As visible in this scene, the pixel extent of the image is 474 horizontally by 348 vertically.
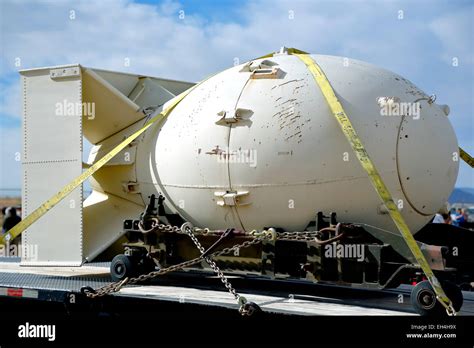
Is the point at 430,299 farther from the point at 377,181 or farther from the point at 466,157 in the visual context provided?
the point at 466,157

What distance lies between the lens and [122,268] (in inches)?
286

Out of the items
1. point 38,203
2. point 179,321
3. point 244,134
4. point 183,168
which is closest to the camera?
point 179,321

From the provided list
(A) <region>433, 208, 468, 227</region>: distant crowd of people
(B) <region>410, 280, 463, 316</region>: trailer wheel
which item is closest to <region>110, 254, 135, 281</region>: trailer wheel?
(B) <region>410, 280, 463, 316</region>: trailer wheel

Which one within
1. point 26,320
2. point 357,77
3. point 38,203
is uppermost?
point 357,77

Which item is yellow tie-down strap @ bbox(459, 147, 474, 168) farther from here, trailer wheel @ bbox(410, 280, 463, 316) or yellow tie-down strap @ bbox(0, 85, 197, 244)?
yellow tie-down strap @ bbox(0, 85, 197, 244)

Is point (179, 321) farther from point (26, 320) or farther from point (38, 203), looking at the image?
point (38, 203)

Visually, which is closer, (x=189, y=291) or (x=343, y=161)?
(x=343, y=161)

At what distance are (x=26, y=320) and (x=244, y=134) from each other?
270 cm

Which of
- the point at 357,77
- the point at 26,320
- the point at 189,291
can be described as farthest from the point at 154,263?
the point at 357,77

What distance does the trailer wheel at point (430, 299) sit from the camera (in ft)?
18.1

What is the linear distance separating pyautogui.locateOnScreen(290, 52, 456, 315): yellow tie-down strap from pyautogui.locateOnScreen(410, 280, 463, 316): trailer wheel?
0.13 metres

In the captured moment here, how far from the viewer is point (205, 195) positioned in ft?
22.2

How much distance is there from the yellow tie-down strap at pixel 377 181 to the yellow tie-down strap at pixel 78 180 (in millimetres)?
1977

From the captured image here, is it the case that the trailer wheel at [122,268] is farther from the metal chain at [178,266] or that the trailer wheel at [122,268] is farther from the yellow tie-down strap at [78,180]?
the yellow tie-down strap at [78,180]
